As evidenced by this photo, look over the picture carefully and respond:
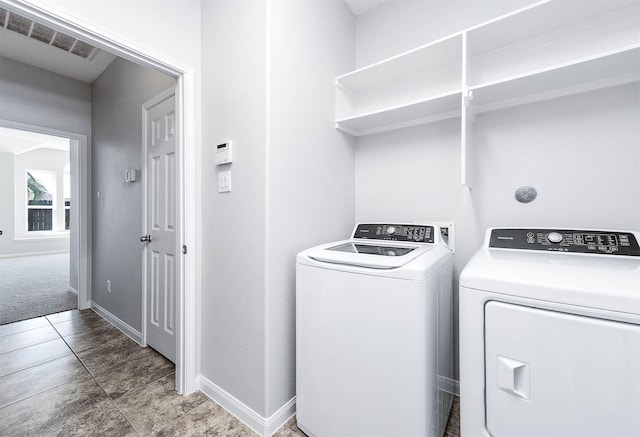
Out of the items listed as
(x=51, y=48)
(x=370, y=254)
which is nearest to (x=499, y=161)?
(x=370, y=254)

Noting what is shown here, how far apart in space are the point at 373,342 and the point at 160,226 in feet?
6.12

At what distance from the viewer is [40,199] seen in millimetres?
7094

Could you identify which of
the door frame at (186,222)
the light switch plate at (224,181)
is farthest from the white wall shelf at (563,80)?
the door frame at (186,222)

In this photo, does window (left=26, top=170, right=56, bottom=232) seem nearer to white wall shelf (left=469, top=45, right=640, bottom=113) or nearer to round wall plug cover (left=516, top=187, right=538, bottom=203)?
white wall shelf (left=469, top=45, right=640, bottom=113)

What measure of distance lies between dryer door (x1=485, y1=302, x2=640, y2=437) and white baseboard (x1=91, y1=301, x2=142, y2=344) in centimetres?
265

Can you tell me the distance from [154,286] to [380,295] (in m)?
1.97

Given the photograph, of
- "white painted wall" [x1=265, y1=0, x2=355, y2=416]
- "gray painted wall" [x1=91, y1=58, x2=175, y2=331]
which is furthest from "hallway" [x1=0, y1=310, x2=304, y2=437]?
"white painted wall" [x1=265, y1=0, x2=355, y2=416]

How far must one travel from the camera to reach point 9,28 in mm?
2264

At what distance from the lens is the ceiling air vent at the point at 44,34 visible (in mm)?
2160

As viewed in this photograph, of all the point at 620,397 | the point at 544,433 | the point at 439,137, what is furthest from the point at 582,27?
the point at 544,433

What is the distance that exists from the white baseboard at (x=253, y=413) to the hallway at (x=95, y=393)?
0.03m

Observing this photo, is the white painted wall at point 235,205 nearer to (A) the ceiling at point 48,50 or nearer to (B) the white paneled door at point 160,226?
(B) the white paneled door at point 160,226

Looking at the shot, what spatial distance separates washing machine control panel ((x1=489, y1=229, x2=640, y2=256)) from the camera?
110cm

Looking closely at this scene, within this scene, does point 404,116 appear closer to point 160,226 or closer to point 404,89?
point 404,89
